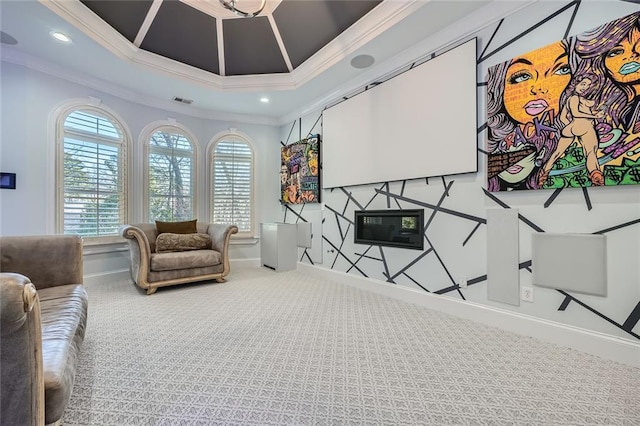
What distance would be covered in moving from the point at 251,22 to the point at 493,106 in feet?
9.54

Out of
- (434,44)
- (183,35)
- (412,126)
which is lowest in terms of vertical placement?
(412,126)

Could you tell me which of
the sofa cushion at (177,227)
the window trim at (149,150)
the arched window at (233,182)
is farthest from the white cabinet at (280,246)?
the window trim at (149,150)

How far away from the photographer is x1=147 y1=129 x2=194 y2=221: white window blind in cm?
457

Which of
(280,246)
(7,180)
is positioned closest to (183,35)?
(7,180)

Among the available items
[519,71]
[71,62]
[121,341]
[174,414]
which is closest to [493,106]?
[519,71]

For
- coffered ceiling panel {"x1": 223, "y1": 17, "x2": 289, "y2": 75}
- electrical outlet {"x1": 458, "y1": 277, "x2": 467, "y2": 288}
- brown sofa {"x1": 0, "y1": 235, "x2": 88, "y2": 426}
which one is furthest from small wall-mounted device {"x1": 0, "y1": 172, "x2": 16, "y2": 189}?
electrical outlet {"x1": 458, "y1": 277, "x2": 467, "y2": 288}

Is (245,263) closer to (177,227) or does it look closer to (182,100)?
(177,227)

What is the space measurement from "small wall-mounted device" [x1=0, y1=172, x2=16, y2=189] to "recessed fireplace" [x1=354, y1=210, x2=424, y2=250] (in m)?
4.26

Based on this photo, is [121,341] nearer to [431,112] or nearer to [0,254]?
[0,254]

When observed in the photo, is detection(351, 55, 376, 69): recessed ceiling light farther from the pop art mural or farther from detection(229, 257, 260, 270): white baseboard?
detection(229, 257, 260, 270): white baseboard

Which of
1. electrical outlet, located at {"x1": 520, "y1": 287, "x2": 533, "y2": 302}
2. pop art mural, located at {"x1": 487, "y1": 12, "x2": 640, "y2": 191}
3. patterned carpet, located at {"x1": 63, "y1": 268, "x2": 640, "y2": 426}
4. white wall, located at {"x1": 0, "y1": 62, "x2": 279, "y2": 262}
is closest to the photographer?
patterned carpet, located at {"x1": 63, "y1": 268, "x2": 640, "y2": 426}

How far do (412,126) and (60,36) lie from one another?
3.99m

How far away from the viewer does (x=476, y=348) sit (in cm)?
206

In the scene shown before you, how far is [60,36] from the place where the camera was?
2.96 meters
